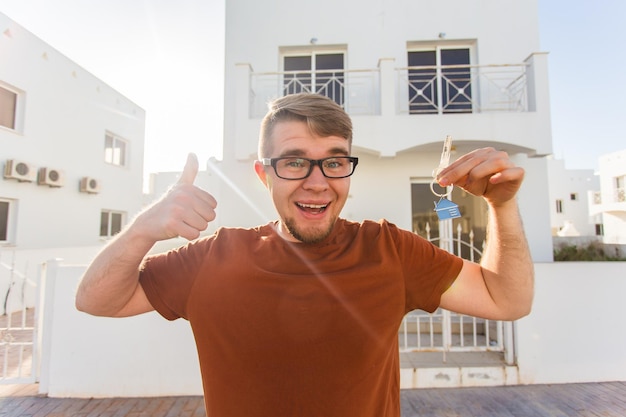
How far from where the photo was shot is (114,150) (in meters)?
12.8

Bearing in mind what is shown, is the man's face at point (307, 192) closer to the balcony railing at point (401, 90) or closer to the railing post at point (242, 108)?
the railing post at point (242, 108)

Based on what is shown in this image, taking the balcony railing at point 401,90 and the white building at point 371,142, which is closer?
the white building at point 371,142

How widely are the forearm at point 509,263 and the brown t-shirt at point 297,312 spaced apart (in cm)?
17

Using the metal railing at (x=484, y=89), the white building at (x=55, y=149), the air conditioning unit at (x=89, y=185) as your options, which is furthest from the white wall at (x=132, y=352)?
the air conditioning unit at (x=89, y=185)

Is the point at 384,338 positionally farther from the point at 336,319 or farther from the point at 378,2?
the point at 378,2

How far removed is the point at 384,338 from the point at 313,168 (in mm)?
708

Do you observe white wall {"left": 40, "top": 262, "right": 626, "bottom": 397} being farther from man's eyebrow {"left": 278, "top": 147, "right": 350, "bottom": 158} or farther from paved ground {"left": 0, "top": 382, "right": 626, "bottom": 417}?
man's eyebrow {"left": 278, "top": 147, "right": 350, "bottom": 158}

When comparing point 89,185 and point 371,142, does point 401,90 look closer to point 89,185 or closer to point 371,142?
point 371,142

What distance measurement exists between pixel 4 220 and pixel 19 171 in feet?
4.22

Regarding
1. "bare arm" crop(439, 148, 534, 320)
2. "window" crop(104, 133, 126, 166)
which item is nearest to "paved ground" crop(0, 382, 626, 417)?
"bare arm" crop(439, 148, 534, 320)

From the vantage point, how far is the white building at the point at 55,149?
27.9ft

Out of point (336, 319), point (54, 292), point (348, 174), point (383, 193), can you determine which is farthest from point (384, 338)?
point (383, 193)

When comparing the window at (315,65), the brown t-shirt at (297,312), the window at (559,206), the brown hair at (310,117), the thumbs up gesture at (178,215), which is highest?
the window at (315,65)

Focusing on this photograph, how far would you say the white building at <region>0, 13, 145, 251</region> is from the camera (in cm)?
851
